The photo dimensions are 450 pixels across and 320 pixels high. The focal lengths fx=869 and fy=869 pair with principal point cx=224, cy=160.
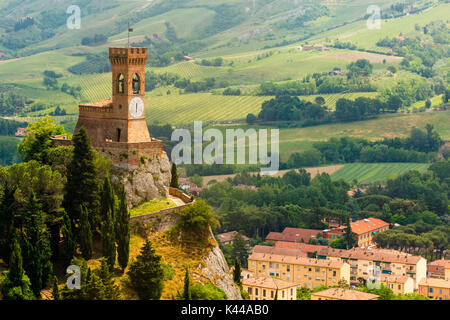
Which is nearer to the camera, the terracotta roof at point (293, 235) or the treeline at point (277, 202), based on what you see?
the terracotta roof at point (293, 235)

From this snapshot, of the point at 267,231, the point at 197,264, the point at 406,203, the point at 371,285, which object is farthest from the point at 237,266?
the point at 406,203

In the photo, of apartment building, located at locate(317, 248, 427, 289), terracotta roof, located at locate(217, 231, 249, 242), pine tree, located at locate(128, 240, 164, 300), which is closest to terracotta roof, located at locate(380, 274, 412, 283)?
apartment building, located at locate(317, 248, 427, 289)

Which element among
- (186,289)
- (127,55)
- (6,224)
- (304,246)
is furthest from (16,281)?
(304,246)

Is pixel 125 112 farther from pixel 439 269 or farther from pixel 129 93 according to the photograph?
pixel 439 269

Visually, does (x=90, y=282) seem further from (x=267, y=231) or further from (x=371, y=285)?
(x=267, y=231)

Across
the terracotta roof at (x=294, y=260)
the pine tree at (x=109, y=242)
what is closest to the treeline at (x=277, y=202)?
the terracotta roof at (x=294, y=260)

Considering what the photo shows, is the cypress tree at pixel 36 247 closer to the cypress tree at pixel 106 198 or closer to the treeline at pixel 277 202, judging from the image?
the cypress tree at pixel 106 198
